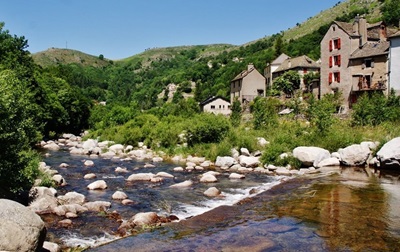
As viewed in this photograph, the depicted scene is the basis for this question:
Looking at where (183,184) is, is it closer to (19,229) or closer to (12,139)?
(12,139)

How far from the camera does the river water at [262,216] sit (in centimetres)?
1026

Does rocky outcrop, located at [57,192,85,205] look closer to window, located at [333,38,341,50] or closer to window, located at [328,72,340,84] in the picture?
window, located at [328,72,340,84]

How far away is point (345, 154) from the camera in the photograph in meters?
23.9

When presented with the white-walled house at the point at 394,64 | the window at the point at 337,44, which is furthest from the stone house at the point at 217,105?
the white-walled house at the point at 394,64

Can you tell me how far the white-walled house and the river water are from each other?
22944 mm

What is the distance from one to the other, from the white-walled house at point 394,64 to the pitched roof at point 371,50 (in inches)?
46.0

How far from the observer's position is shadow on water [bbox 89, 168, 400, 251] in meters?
10.1

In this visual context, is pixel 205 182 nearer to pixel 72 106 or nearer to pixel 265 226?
pixel 265 226

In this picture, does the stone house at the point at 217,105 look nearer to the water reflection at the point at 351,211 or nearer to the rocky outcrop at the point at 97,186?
the water reflection at the point at 351,211

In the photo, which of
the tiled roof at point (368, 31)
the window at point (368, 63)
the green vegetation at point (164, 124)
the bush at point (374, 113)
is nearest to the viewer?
the green vegetation at point (164, 124)

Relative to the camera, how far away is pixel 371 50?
141 ft

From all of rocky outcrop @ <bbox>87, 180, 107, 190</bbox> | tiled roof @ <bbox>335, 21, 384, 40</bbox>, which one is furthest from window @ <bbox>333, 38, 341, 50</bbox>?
rocky outcrop @ <bbox>87, 180, 107, 190</bbox>

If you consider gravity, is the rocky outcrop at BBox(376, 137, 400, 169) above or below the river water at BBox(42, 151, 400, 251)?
above

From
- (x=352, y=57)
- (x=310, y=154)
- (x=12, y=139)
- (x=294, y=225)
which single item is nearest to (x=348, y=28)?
(x=352, y=57)
